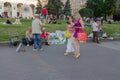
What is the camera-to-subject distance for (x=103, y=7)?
244 feet

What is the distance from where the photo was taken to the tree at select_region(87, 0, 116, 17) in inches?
2901

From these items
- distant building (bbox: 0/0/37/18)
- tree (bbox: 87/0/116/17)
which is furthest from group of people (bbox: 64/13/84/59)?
distant building (bbox: 0/0/37/18)

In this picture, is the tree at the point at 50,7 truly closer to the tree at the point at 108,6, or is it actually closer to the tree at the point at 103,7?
the tree at the point at 103,7

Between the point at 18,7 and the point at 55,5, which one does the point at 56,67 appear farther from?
the point at 18,7

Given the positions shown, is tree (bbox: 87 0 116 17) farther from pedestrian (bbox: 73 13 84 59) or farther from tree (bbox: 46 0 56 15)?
pedestrian (bbox: 73 13 84 59)

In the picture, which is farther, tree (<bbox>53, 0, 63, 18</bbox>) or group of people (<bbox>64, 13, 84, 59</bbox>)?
tree (<bbox>53, 0, 63, 18</bbox>)

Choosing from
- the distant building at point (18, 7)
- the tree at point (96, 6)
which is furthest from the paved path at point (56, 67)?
→ the distant building at point (18, 7)

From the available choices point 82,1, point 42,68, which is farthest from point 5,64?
point 82,1

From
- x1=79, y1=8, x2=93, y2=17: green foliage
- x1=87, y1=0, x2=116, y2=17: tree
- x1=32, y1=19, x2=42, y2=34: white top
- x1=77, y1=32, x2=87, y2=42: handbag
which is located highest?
x1=87, y1=0, x2=116, y2=17: tree

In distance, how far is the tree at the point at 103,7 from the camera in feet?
242

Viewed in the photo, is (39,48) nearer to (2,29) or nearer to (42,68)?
(42,68)

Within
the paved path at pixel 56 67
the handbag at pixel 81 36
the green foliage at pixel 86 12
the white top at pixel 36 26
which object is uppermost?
the green foliage at pixel 86 12

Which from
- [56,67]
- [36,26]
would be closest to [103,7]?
[36,26]

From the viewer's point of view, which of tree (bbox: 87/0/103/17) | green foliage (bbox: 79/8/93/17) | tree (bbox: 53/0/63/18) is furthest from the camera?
tree (bbox: 53/0/63/18)
